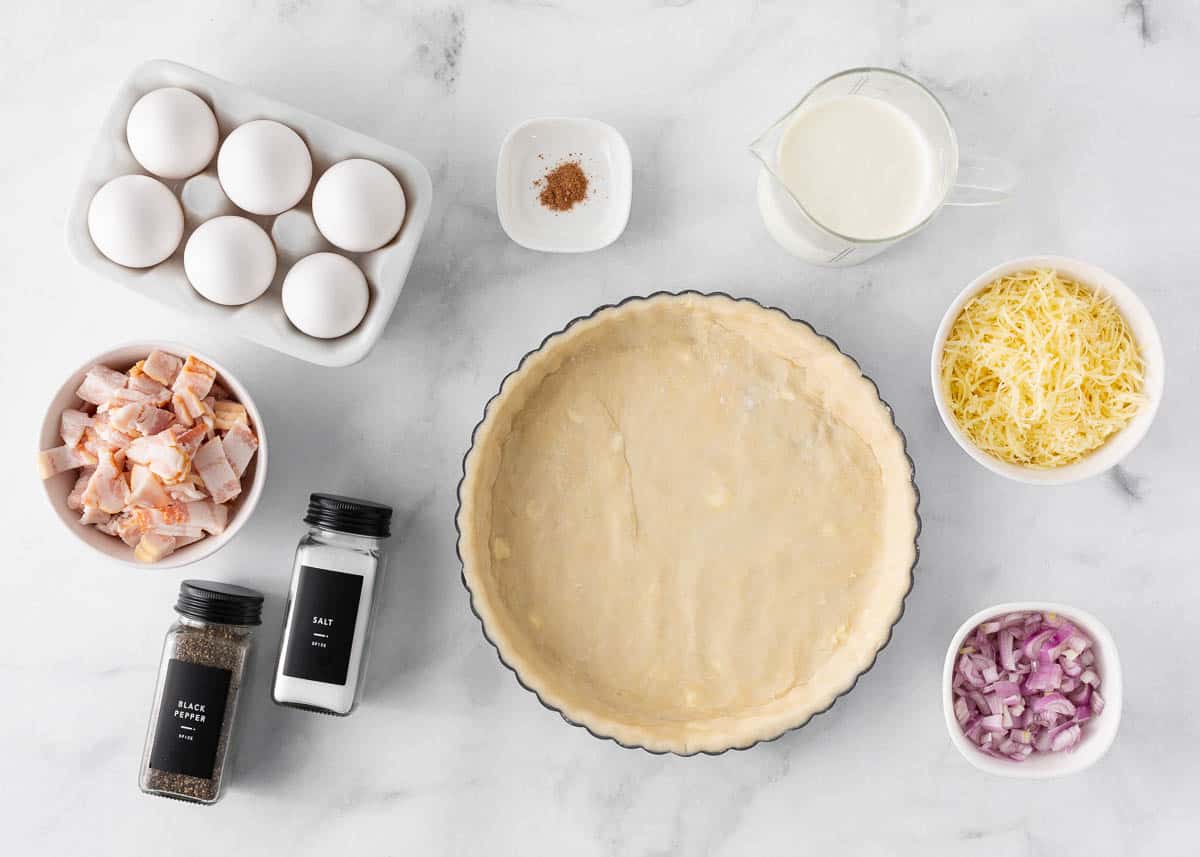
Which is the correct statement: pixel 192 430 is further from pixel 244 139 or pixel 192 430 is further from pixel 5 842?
pixel 5 842

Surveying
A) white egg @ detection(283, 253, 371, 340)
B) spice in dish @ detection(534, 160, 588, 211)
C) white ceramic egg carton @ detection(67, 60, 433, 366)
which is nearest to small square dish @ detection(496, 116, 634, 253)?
spice in dish @ detection(534, 160, 588, 211)

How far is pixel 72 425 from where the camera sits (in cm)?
149

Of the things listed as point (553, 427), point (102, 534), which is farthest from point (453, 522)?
point (102, 534)

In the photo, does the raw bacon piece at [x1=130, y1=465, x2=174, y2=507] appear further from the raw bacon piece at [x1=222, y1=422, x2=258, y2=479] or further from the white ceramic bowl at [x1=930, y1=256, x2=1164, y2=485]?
the white ceramic bowl at [x1=930, y1=256, x2=1164, y2=485]

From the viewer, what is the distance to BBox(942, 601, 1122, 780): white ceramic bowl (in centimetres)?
149

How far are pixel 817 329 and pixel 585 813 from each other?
0.99 meters

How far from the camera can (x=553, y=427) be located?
62.7 inches

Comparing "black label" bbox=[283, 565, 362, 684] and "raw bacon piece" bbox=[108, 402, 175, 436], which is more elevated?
"raw bacon piece" bbox=[108, 402, 175, 436]

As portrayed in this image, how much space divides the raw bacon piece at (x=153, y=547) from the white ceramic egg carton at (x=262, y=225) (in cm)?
36

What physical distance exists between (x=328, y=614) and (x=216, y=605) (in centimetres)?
19

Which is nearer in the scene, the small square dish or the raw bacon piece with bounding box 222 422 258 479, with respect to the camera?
the raw bacon piece with bounding box 222 422 258 479

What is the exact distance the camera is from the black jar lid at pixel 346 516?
1.50m

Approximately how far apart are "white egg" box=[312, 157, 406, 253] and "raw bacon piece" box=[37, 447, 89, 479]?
554mm

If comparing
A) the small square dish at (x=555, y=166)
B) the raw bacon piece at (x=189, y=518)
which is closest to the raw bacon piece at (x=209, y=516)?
the raw bacon piece at (x=189, y=518)
